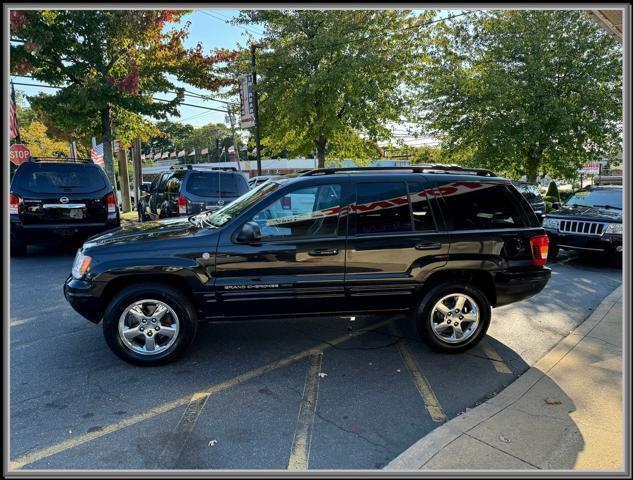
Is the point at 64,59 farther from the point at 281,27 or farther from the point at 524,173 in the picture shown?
the point at 524,173

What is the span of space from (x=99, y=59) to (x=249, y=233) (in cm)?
1119

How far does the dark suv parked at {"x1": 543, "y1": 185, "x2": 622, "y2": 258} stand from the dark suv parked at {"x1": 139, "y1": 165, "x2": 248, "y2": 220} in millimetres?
6654

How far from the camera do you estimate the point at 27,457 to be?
285 cm

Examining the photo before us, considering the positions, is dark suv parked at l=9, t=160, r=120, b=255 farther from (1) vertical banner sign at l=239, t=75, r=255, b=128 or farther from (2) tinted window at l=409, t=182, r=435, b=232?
(1) vertical banner sign at l=239, t=75, r=255, b=128

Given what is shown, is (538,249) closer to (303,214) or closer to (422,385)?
(422,385)

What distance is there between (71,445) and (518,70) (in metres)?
18.0

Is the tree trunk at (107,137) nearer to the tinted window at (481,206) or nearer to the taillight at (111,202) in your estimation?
the taillight at (111,202)

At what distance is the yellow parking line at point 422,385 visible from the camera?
136 inches

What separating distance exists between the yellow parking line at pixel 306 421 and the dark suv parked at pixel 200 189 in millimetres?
5536

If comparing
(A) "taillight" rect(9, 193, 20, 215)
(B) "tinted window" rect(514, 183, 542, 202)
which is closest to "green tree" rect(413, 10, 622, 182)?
(B) "tinted window" rect(514, 183, 542, 202)

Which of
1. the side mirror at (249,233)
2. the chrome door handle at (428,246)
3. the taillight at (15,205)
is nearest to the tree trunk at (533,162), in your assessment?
the chrome door handle at (428,246)

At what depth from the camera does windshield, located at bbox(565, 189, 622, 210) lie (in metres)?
9.41

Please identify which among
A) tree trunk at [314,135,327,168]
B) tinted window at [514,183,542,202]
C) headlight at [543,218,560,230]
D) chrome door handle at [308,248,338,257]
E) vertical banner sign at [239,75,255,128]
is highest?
vertical banner sign at [239,75,255,128]

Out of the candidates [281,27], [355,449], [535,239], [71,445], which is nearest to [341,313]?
[355,449]
